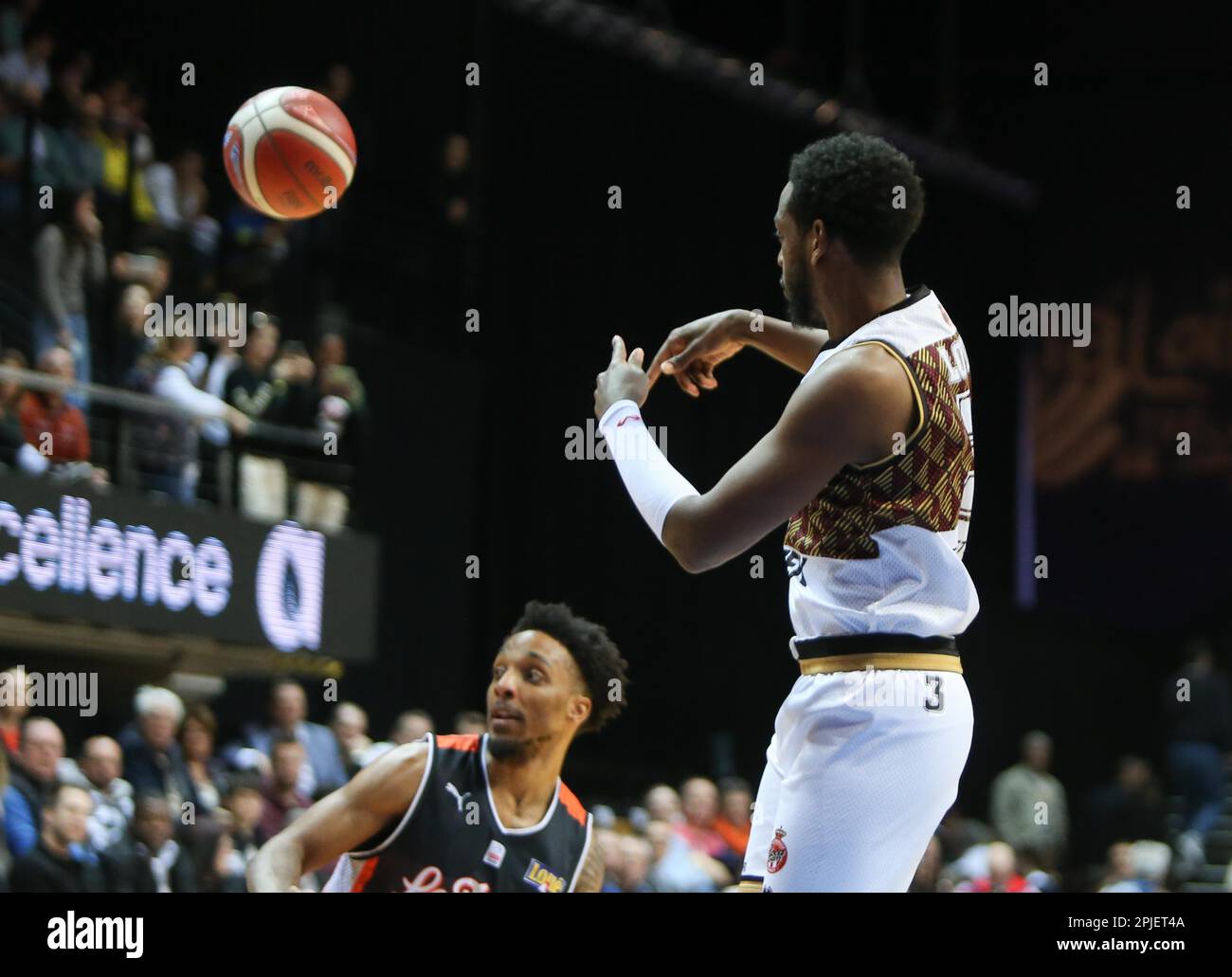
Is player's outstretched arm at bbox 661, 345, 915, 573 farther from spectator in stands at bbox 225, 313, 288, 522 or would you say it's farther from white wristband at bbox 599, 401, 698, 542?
spectator in stands at bbox 225, 313, 288, 522

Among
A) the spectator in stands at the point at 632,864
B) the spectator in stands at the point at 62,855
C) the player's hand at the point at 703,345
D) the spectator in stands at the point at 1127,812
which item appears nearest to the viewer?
the player's hand at the point at 703,345

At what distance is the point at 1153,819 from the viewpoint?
53.3 feet

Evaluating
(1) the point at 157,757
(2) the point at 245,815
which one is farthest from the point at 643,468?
(1) the point at 157,757

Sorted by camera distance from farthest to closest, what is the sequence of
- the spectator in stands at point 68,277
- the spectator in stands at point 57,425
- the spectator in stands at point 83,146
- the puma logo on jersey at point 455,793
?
the spectator in stands at point 83,146 < the spectator in stands at point 68,277 < the spectator in stands at point 57,425 < the puma logo on jersey at point 455,793

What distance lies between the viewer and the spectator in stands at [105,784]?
337 inches

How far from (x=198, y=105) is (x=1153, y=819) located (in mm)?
9864

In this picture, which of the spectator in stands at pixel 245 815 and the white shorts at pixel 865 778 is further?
the spectator in stands at pixel 245 815

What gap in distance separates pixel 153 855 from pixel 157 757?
114 centimetres

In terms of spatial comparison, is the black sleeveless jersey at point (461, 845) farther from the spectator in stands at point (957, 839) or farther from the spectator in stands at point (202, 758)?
the spectator in stands at point (957, 839)

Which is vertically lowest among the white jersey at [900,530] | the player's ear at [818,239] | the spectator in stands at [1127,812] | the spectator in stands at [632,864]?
the spectator in stands at [1127,812]

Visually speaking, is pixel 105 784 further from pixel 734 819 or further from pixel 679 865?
pixel 734 819

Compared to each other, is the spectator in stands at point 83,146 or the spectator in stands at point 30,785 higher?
the spectator in stands at point 83,146

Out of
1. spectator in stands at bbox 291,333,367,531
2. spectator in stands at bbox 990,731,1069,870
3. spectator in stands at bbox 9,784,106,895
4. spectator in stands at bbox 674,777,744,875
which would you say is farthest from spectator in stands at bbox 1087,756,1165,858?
spectator in stands at bbox 9,784,106,895

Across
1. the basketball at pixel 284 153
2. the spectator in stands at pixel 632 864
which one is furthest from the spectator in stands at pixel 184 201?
the basketball at pixel 284 153
